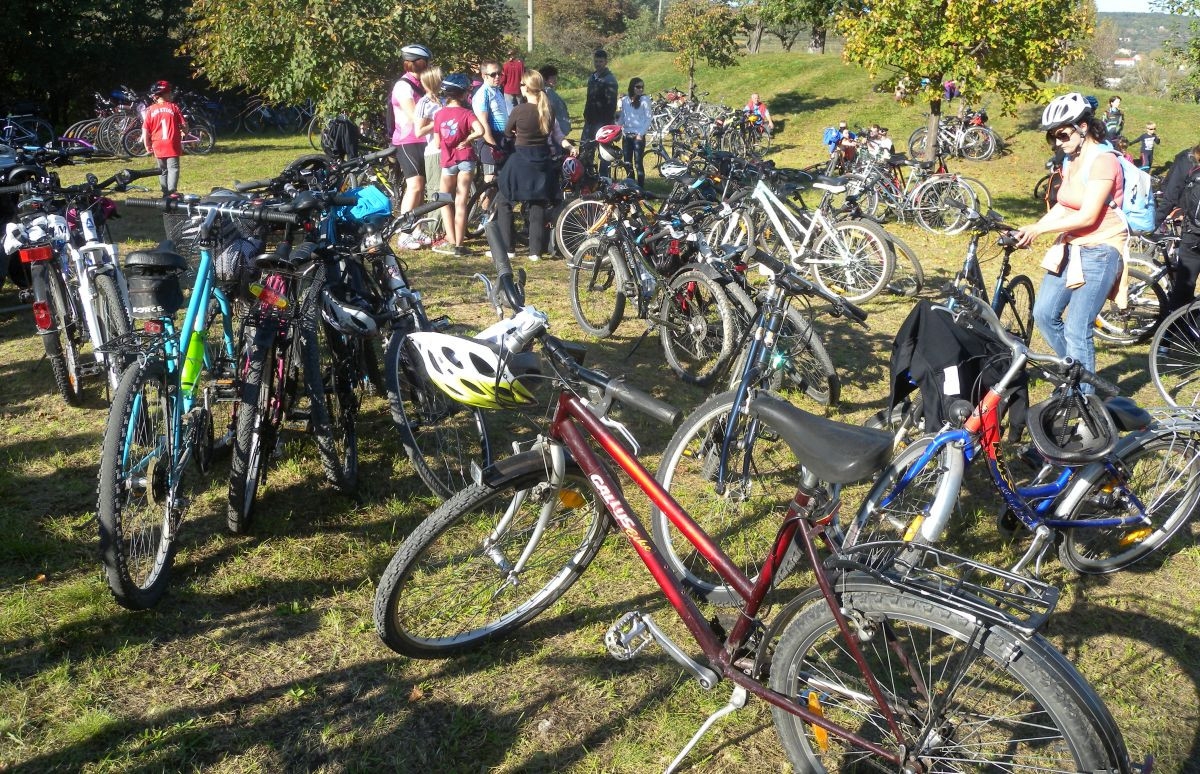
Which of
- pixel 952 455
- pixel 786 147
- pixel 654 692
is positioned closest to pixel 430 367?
pixel 654 692

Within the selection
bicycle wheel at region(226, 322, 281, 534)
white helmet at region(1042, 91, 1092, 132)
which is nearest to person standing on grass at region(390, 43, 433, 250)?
bicycle wheel at region(226, 322, 281, 534)

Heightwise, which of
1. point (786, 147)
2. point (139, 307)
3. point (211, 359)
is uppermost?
point (139, 307)

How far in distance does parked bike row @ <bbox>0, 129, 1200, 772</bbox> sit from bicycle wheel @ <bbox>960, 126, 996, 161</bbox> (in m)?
15.4

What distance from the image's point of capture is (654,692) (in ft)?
9.82

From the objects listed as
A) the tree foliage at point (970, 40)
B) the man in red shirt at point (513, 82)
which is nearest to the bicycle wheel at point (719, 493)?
the man in red shirt at point (513, 82)

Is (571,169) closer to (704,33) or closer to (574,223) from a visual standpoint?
(574,223)

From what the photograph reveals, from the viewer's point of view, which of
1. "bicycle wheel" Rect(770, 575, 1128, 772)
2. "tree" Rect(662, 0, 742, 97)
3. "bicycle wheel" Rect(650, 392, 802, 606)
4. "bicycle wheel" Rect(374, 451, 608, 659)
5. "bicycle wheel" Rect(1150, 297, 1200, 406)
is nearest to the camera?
"bicycle wheel" Rect(770, 575, 1128, 772)

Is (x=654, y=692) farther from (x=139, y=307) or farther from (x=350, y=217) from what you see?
(x=350, y=217)

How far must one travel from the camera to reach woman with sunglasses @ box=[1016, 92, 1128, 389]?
4.55 m

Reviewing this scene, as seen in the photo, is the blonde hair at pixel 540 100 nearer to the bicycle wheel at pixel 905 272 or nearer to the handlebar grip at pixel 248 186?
the bicycle wheel at pixel 905 272

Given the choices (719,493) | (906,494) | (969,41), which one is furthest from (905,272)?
(906,494)

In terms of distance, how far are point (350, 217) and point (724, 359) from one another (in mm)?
2430

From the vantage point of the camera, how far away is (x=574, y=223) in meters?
8.35

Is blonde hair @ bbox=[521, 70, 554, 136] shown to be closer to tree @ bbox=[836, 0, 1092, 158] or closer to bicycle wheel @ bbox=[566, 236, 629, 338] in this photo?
bicycle wheel @ bbox=[566, 236, 629, 338]
